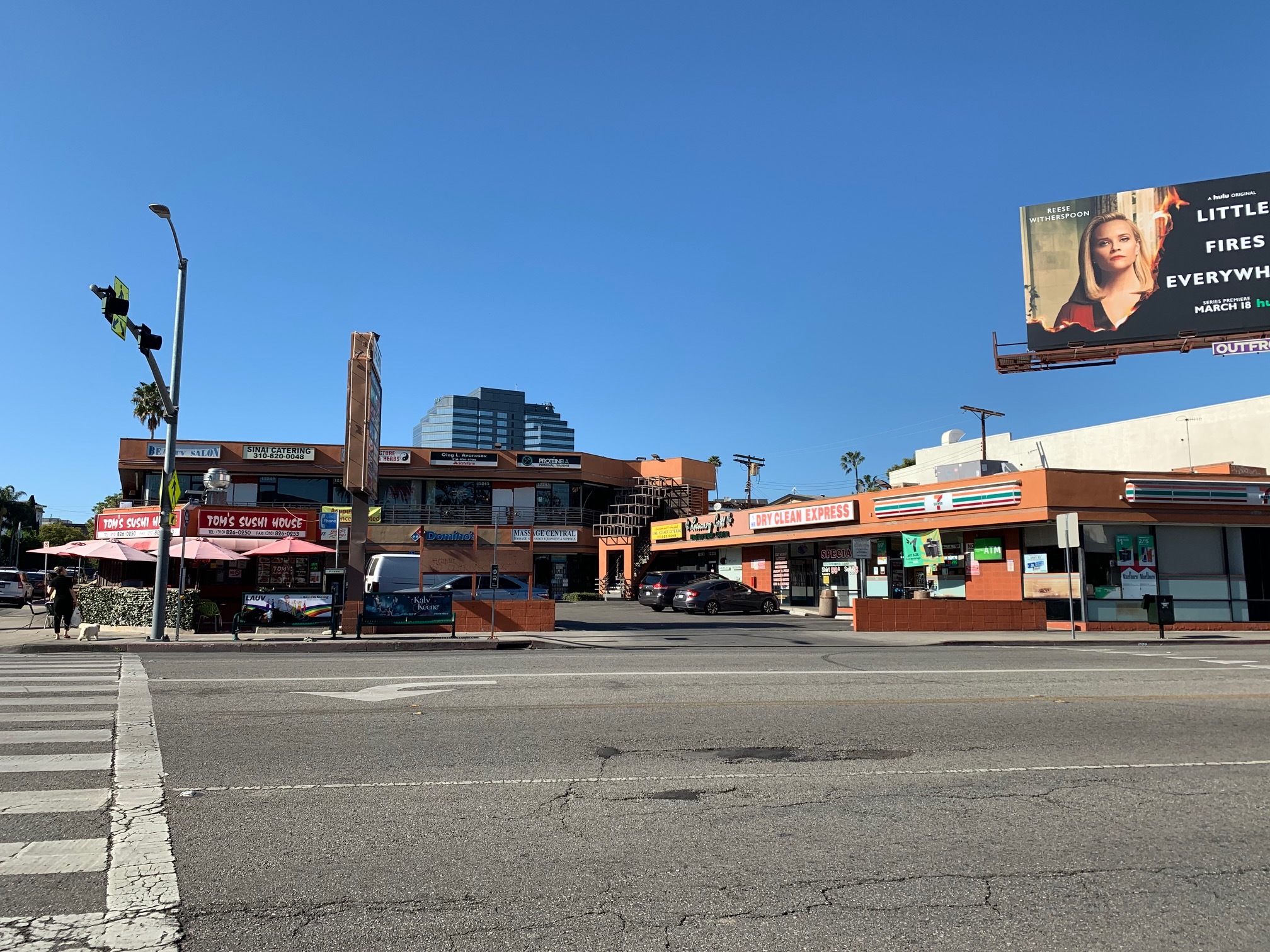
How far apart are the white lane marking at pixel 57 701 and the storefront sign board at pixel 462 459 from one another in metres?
44.9

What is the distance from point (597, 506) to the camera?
193ft

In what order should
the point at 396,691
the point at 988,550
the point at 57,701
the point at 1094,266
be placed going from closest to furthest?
the point at 57,701, the point at 396,691, the point at 1094,266, the point at 988,550

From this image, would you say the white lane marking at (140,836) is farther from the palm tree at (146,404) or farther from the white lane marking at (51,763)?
the palm tree at (146,404)

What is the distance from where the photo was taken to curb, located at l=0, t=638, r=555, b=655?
1886 cm

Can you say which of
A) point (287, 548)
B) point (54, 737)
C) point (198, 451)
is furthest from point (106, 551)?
point (198, 451)

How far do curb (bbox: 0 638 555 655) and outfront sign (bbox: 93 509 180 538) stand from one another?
10.7 m

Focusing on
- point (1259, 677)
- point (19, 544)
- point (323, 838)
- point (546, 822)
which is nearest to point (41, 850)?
point (323, 838)

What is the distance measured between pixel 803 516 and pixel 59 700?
29112 millimetres

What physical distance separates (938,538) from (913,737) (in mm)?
22814

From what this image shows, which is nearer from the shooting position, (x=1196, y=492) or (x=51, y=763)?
(x=51, y=763)

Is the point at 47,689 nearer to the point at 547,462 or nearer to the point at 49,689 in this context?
the point at 49,689

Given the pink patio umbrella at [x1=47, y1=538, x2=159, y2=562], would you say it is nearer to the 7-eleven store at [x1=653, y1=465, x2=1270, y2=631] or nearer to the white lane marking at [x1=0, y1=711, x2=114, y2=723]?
the white lane marking at [x1=0, y1=711, x2=114, y2=723]

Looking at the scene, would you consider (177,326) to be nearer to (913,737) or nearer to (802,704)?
(802,704)

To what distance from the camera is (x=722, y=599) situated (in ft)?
114
